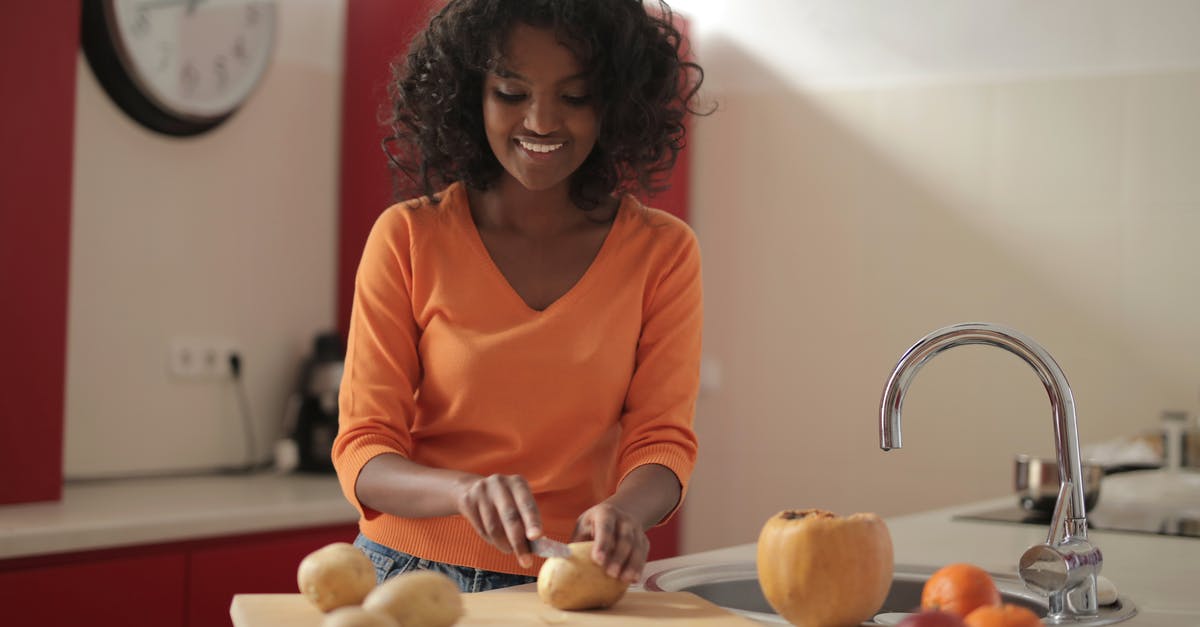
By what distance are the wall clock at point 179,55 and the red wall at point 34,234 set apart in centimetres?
25

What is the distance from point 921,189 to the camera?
11.6ft

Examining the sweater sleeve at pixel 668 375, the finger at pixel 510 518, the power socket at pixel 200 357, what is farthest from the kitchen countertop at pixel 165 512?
the finger at pixel 510 518

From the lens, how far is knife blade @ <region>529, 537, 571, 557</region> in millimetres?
1108

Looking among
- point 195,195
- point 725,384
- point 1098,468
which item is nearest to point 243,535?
point 195,195

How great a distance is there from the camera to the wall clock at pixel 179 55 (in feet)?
8.70

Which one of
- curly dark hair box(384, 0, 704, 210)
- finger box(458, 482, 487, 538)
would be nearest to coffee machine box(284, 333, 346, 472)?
curly dark hair box(384, 0, 704, 210)

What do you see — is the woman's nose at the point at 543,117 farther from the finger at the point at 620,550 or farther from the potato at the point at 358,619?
the potato at the point at 358,619

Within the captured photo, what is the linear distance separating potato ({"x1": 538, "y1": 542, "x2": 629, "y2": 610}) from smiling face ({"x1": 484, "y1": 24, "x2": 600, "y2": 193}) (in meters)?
0.49

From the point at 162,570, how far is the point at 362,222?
4.08 feet

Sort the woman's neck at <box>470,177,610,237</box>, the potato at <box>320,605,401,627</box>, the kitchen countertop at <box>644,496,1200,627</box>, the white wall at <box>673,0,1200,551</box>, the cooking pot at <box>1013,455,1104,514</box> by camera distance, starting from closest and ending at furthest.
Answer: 1. the potato at <box>320,605,401,627</box>
2. the kitchen countertop at <box>644,496,1200,627</box>
3. the woman's neck at <box>470,177,610,237</box>
4. the cooking pot at <box>1013,455,1104,514</box>
5. the white wall at <box>673,0,1200,551</box>

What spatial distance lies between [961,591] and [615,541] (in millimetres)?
300

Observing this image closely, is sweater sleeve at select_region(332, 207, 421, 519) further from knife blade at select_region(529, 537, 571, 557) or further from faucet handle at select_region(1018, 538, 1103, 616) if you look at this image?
faucet handle at select_region(1018, 538, 1103, 616)

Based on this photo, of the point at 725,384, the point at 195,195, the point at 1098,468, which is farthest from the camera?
the point at 725,384

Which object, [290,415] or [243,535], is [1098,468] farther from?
[290,415]
